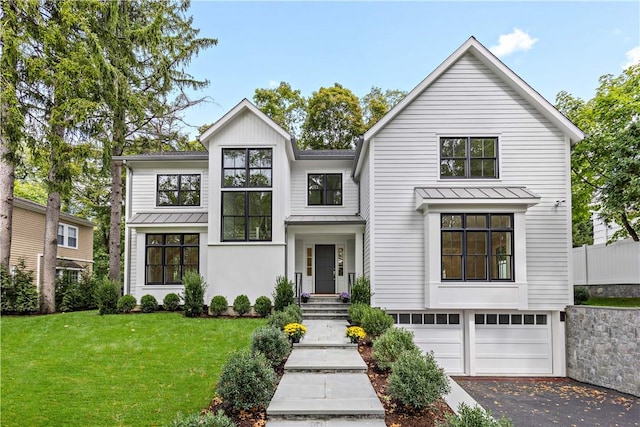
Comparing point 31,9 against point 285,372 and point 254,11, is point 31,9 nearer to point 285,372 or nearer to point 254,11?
point 254,11

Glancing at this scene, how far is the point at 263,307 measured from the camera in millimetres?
12898

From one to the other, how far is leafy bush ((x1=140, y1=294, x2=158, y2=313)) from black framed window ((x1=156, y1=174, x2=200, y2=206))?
3.61 m

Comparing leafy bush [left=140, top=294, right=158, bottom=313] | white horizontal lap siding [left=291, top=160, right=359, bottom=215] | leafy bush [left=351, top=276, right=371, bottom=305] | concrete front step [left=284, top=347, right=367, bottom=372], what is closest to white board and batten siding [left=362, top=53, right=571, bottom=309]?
Answer: leafy bush [left=351, top=276, right=371, bottom=305]

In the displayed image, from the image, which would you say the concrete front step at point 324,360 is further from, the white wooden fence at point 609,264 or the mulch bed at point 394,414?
the white wooden fence at point 609,264

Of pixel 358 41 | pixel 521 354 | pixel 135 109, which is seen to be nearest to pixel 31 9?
pixel 135 109

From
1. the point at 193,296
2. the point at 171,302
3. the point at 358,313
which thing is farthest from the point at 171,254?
the point at 358,313

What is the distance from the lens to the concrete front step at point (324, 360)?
24.7ft

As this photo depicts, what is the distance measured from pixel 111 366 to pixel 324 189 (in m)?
9.51

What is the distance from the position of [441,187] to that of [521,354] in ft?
18.0

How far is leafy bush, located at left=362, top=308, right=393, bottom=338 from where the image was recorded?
31.7ft

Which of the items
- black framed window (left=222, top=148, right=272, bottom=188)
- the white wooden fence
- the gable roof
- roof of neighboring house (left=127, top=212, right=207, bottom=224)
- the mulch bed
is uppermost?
the gable roof

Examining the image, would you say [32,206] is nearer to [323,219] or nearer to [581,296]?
[323,219]

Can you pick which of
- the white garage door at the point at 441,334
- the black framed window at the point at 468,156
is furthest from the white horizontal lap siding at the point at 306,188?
the white garage door at the point at 441,334

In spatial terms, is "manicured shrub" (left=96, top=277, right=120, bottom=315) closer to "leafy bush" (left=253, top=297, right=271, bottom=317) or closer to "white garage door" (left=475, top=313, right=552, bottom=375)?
"leafy bush" (left=253, top=297, right=271, bottom=317)
